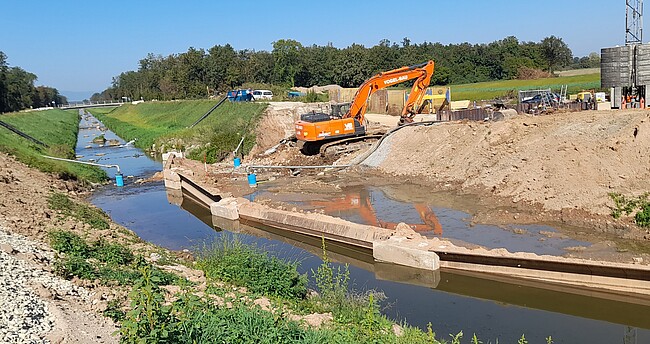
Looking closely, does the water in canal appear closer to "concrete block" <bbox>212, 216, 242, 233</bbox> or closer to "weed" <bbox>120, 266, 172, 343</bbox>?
"concrete block" <bbox>212, 216, 242, 233</bbox>

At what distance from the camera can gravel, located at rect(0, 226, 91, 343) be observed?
22.0 ft

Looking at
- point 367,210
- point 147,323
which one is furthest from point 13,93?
point 147,323

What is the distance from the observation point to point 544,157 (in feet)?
58.9

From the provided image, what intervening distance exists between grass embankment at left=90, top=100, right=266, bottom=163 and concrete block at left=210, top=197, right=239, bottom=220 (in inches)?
458

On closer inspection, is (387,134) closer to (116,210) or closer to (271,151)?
(271,151)

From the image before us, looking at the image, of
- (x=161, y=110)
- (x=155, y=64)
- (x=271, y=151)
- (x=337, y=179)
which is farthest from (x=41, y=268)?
(x=155, y=64)

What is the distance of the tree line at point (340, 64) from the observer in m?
73.9

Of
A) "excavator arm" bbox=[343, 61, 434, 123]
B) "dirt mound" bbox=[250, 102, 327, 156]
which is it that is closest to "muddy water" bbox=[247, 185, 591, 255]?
"excavator arm" bbox=[343, 61, 434, 123]

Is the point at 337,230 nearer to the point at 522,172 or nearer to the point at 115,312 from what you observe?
the point at 522,172

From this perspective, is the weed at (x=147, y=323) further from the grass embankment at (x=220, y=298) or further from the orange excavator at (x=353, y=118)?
the orange excavator at (x=353, y=118)

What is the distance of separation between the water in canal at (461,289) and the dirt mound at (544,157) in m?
2.17

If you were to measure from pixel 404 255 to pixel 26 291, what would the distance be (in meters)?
7.98

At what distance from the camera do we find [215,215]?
20.0m

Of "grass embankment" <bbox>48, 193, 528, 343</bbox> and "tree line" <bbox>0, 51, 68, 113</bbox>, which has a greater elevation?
"tree line" <bbox>0, 51, 68, 113</bbox>
